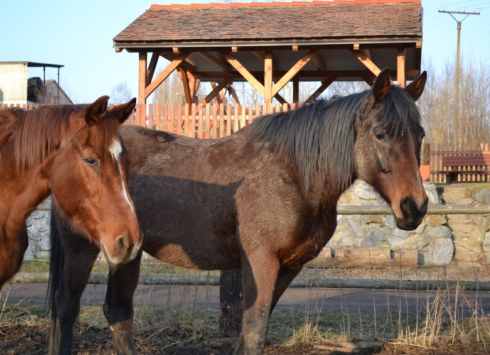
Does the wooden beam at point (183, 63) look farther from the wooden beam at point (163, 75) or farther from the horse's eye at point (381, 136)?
the horse's eye at point (381, 136)

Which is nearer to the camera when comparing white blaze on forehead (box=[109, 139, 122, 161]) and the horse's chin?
white blaze on forehead (box=[109, 139, 122, 161])

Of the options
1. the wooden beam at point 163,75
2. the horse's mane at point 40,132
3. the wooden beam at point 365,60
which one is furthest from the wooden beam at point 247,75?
the horse's mane at point 40,132

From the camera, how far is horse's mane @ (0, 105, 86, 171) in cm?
340

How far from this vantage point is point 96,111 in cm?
Result: 328

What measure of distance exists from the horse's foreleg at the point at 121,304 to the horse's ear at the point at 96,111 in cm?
190

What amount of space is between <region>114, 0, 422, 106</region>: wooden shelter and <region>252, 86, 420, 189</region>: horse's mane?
899cm

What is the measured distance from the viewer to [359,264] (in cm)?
1021

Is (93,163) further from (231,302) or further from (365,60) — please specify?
(365,60)

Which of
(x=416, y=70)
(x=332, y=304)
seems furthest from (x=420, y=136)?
(x=416, y=70)

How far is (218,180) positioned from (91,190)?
61.6 inches

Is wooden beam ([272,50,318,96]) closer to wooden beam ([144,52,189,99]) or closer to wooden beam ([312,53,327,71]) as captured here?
wooden beam ([312,53,327,71])

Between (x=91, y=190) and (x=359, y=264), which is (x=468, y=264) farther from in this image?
(x=91, y=190)

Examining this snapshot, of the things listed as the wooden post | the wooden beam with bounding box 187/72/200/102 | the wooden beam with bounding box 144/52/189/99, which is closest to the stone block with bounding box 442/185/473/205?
the wooden beam with bounding box 144/52/189/99

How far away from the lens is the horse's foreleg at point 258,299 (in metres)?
4.18
